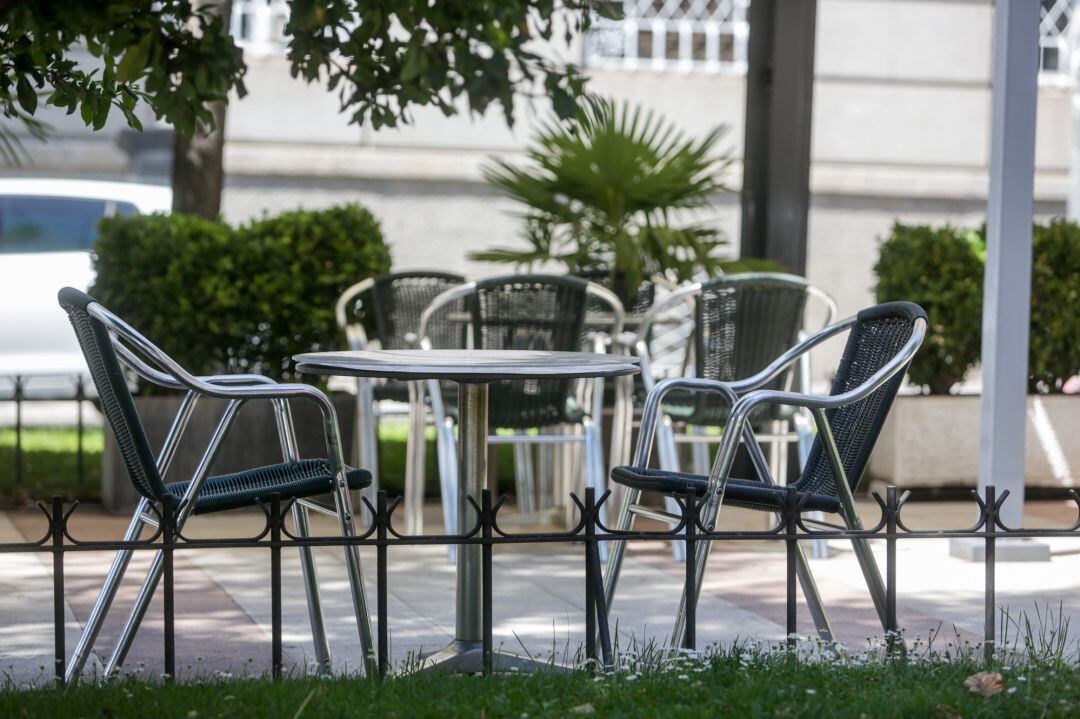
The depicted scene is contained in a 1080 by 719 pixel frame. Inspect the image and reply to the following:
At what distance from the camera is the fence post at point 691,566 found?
335 centimetres

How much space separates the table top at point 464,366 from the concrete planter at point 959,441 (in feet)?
12.5

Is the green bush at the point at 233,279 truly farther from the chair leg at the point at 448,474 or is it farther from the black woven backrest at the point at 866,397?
the black woven backrest at the point at 866,397

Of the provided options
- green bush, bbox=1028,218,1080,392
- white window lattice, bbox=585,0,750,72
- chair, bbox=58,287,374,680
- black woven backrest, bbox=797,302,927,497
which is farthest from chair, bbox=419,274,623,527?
white window lattice, bbox=585,0,750,72

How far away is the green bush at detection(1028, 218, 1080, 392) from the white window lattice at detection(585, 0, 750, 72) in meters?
6.69

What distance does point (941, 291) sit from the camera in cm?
721

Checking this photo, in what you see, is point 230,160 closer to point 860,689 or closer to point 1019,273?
point 1019,273

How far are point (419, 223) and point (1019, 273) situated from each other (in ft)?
26.7

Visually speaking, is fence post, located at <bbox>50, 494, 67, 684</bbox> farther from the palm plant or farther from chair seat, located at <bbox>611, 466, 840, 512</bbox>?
the palm plant

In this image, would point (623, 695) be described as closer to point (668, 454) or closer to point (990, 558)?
point (990, 558)

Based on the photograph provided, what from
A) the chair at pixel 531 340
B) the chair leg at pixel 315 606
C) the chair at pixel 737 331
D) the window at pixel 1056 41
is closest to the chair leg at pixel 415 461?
the chair at pixel 531 340

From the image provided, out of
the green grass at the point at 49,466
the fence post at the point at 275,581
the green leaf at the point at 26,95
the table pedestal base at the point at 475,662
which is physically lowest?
the green grass at the point at 49,466

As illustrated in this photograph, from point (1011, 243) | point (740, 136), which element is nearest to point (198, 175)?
point (1011, 243)

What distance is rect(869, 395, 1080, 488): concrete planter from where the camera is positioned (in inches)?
286

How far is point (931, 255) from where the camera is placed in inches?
286
